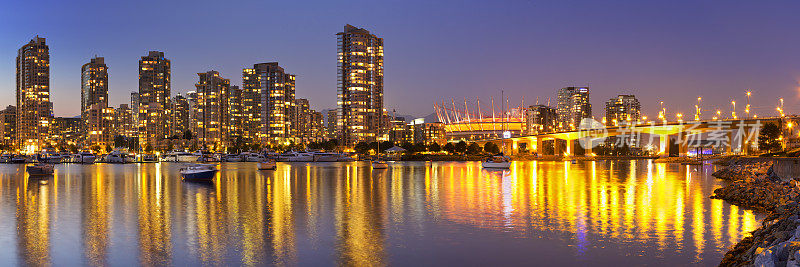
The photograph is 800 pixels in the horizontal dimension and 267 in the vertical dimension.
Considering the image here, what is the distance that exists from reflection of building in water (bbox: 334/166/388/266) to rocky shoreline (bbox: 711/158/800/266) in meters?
8.56

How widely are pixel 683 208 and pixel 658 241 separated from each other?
10.9 m

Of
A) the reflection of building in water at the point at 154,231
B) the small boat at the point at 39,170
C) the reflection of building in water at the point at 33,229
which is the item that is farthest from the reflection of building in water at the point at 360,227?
the small boat at the point at 39,170

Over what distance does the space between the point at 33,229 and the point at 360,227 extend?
11.6 metres

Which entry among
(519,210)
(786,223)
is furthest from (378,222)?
(786,223)

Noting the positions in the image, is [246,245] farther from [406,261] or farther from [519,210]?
[519,210]

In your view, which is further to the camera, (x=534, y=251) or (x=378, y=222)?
(x=378, y=222)

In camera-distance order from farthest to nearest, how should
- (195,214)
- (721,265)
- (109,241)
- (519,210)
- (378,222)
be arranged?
1. (519,210)
2. (195,214)
3. (378,222)
4. (109,241)
5. (721,265)

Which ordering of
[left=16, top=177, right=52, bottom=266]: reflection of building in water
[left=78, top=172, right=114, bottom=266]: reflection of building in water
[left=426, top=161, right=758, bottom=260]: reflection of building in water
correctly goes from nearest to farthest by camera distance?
[left=16, top=177, right=52, bottom=266]: reflection of building in water
[left=78, top=172, right=114, bottom=266]: reflection of building in water
[left=426, top=161, right=758, bottom=260]: reflection of building in water

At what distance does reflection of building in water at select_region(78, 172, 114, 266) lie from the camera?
1552 cm

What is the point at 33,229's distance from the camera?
65.9 ft

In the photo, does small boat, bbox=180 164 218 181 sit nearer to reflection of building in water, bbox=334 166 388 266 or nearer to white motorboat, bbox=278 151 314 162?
reflection of building in water, bbox=334 166 388 266

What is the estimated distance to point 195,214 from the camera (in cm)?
2419

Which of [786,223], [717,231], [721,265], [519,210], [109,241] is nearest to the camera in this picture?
[721,265]

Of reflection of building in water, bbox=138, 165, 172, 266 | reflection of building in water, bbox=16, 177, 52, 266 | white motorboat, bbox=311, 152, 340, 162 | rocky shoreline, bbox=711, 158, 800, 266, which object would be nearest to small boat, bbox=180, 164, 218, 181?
reflection of building in water, bbox=16, 177, 52, 266
